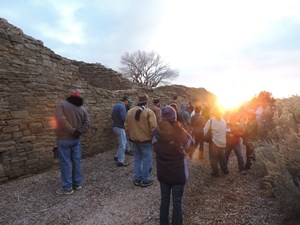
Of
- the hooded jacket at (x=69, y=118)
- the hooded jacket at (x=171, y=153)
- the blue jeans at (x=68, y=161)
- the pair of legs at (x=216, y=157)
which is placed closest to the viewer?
the hooded jacket at (x=171, y=153)

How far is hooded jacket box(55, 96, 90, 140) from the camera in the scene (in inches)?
211

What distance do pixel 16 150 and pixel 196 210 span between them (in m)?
4.37

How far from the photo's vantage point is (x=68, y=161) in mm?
5520

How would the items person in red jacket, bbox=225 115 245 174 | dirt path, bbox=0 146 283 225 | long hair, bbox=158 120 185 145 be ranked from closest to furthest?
long hair, bbox=158 120 185 145 → dirt path, bbox=0 146 283 225 → person in red jacket, bbox=225 115 245 174

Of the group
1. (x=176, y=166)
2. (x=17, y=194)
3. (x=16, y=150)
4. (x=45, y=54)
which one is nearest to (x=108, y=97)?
(x=45, y=54)

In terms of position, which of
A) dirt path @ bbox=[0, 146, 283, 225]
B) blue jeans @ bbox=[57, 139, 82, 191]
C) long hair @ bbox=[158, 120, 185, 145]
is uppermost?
long hair @ bbox=[158, 120, 185, 145]

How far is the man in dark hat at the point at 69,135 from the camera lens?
5422mm

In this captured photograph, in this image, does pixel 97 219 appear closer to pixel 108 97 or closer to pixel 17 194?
pixel 17 194

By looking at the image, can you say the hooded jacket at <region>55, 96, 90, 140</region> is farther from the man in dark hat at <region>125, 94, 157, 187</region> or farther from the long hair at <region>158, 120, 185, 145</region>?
the long hair at <region>158, 120, 185, 145</region>

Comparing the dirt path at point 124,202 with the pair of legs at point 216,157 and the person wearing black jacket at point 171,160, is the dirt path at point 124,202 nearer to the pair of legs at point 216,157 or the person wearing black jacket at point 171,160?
the pair of legs at point 216,157

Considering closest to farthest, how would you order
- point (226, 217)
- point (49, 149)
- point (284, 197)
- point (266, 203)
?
point (284, 197), point (226, 217), point (266, 203), point (49, 149)

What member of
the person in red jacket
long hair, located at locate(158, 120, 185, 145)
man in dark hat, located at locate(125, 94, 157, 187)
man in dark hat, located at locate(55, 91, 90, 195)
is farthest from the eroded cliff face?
the person in red jacket

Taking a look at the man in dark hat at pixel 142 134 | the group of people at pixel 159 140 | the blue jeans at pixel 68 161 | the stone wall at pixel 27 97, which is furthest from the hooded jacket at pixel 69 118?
the stone wall at pixel 27 97

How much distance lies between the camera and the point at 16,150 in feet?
21.2
